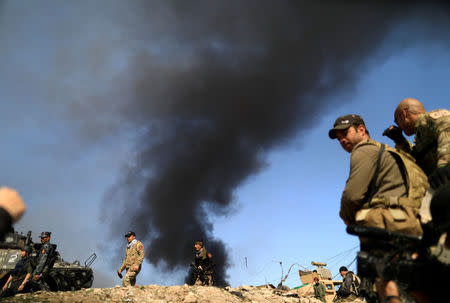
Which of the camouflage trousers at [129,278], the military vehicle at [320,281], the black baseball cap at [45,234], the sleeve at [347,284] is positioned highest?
the military vehicle at [320,281]

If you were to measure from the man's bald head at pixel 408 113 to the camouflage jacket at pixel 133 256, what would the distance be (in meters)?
8.94

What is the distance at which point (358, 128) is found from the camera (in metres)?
3.07

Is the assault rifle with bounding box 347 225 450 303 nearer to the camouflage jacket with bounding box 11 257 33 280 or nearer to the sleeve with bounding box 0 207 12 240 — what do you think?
the sleeve with bounding box 0 207 12 240

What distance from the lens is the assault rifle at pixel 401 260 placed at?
2.25 metres

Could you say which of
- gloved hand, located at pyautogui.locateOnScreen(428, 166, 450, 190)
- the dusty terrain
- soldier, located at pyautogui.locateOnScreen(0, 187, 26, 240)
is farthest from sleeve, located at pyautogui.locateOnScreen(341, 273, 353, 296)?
soldier, located at pyautogui.locateOnScreen(0, 187, 26, 240)

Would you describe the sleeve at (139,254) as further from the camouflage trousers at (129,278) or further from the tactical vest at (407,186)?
the tactical vest at (407,186)

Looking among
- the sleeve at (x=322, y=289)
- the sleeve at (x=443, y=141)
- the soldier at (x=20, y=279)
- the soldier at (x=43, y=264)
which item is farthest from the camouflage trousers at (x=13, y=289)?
the sleeve at (x=322, y=289)

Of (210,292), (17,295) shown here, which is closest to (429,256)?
(210,292)

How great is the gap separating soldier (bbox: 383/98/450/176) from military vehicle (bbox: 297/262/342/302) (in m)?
12.5

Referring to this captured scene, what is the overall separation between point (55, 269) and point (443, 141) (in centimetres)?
1098

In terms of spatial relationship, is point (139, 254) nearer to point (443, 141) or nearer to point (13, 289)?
point (13, 289)

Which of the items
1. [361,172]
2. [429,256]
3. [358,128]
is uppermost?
[358,128]

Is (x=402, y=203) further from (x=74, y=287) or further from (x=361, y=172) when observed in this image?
(x=74, y=287)

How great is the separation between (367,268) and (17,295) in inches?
347
